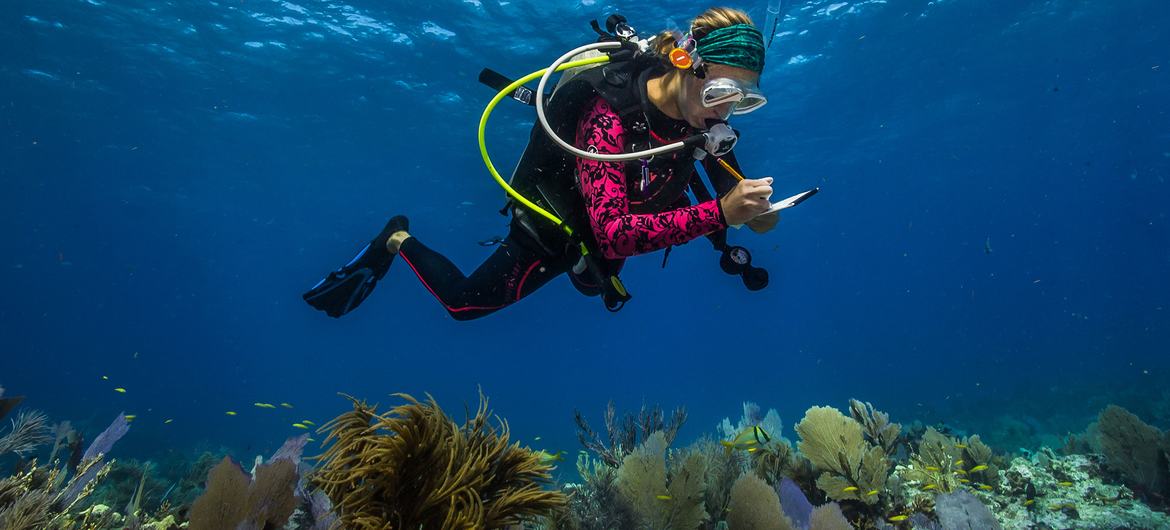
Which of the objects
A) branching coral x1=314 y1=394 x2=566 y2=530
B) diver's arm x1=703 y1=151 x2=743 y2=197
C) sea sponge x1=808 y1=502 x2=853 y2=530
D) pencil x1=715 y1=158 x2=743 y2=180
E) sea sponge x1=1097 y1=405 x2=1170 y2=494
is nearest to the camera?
branching coral x1=314 y1=394 x2=566 y2=530

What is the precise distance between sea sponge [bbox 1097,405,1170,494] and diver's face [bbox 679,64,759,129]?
19.7ft

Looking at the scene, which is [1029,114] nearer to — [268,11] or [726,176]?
[726,176]

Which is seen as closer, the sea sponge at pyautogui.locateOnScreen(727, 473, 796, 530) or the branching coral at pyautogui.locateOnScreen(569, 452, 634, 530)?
the sea sponge at pyautogui.locateOnScreen(727, 473, 796, 530)

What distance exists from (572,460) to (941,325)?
409ft

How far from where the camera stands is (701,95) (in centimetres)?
344

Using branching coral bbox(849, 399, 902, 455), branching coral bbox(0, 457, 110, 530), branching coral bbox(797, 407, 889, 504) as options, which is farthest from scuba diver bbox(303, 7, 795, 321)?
branching coral bbox(849, 399, 902, 455)

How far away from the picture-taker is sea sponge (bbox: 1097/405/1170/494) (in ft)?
17.7

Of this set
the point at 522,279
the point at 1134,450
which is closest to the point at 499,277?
the point at 522,279

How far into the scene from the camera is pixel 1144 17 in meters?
20.0

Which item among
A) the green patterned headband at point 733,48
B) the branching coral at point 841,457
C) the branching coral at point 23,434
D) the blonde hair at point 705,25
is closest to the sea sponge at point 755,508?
the branching coral at point 841,457

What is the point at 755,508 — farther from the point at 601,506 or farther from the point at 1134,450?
the point at 1134,450

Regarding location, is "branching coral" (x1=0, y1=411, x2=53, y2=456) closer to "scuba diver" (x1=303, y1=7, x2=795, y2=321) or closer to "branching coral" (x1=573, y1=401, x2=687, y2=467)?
"scuba diver" (x1=303, y1=7, x2=795, y2=321)

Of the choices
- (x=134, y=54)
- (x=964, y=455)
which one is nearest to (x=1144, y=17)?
(x=964, y=455)

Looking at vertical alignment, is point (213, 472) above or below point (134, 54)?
above
